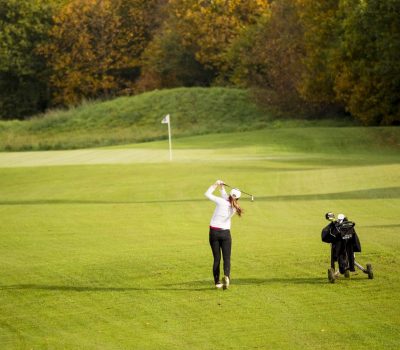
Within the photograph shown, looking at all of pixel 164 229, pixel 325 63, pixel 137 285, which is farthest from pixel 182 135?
pixel 137 285

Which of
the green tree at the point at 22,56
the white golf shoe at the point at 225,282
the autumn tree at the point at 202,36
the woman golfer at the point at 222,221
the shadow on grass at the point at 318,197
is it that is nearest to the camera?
the woman golfer at the point at 222,221

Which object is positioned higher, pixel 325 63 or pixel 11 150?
Answer: pixel 325 63

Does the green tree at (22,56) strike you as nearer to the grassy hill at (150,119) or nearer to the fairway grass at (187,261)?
the grassy hill at (150,119)

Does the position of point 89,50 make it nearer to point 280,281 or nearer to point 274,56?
point 274,56

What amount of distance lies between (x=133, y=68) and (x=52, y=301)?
91.1 metres

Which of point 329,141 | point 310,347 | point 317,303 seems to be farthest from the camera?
point 329,141

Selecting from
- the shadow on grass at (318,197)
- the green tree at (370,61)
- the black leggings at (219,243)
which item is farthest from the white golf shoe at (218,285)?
the green tree at (370,61)

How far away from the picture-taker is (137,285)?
21828mm

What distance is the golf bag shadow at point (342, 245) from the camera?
20438 millimetres

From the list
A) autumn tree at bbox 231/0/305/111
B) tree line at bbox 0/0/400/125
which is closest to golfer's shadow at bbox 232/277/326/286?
tree line at bbox 0/0/400/125

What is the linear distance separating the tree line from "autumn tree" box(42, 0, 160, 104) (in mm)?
115

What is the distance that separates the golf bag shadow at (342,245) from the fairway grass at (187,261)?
11.7 inches

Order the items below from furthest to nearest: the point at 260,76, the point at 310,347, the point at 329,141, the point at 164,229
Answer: the point at 260,76 → the point at 329,141 → the point at 164,229 → the point at 310,347

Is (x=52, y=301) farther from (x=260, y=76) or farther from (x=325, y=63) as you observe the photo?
(x=260, y=76)
